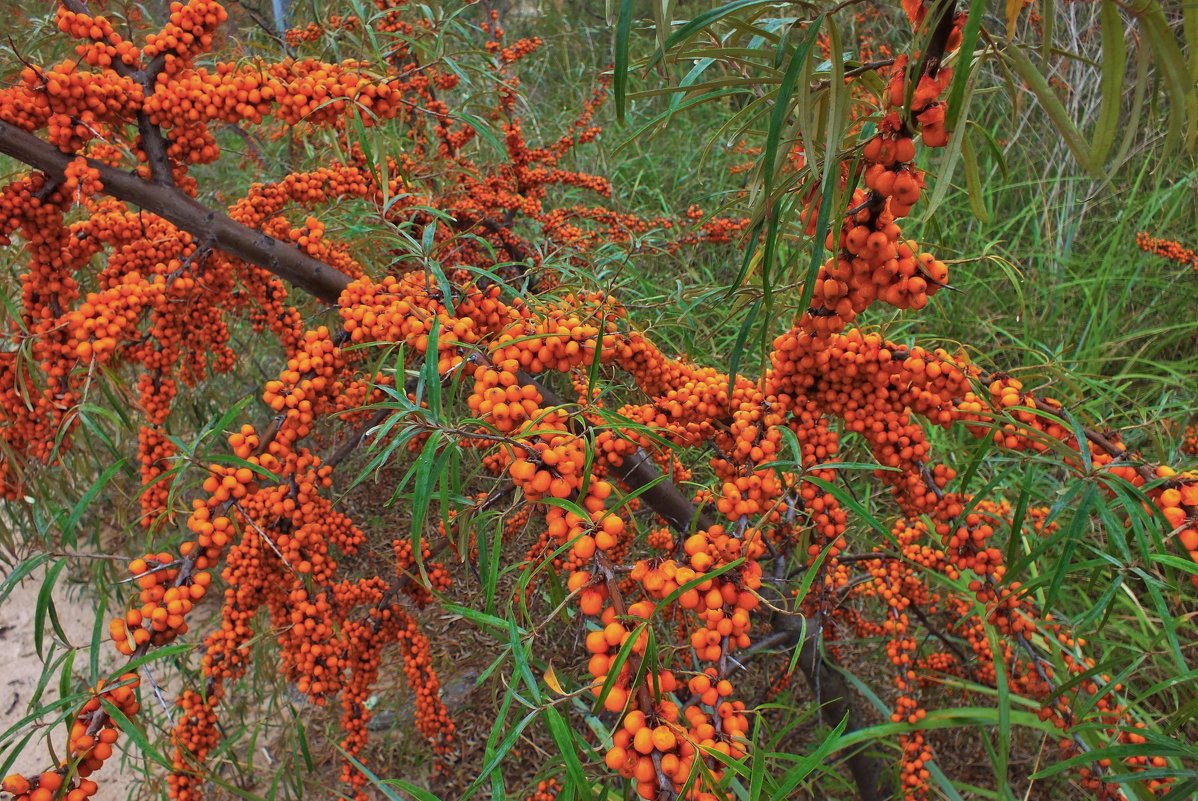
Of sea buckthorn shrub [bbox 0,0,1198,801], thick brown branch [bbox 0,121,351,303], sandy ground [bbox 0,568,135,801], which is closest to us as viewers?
sea buckthorn shrub [bbox 0,0,1198,801]

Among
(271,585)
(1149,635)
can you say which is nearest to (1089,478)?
(271,585)

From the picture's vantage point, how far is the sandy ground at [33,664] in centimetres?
261

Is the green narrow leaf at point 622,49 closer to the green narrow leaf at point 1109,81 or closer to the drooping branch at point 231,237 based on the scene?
the green narrow leaf at point 1109,81

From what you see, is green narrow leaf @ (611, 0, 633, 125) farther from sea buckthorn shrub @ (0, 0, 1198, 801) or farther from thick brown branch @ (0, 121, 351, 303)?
thick brown branch @ (0, 121, 351, 303)

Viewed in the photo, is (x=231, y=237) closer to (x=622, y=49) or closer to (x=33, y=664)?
(x=622, y=49)

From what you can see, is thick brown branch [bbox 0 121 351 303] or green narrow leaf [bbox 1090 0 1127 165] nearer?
green narrow leaf [bbox 1090 0 1127 165]

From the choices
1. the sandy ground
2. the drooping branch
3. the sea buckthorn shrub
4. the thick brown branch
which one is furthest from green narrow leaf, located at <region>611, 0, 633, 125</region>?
the sandy ground

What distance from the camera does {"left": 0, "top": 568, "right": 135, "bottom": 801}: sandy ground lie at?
8.56 ft

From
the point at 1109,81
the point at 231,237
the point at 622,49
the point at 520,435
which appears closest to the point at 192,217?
the point at 231,237

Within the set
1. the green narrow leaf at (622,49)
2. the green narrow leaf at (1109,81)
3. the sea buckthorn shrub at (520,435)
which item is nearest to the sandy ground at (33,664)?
the sea buckthorn shrub at (520,435)

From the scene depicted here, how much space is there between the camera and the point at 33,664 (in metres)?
3.10

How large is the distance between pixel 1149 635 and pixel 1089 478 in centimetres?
156

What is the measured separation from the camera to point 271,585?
4.10ft

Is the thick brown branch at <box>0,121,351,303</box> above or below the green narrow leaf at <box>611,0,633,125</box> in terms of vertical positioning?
below
